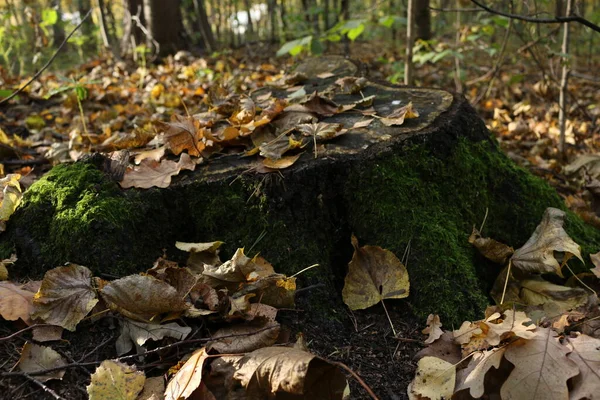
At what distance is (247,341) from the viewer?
5.25ft

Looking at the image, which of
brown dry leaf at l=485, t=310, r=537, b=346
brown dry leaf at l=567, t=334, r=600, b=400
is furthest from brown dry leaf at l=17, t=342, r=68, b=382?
brown dry leaf at l=567, t=334, r=600, b=400

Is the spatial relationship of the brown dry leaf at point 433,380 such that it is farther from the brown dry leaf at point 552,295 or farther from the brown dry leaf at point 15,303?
the brown dry leaf at point 15,303

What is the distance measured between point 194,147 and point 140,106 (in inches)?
114

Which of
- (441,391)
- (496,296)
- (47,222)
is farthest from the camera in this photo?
(496,296)

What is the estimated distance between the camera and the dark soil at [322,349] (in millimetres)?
1547

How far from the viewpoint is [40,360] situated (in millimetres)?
1565

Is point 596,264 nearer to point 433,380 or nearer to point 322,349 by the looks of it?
point 433,380

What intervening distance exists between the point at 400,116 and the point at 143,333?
1.51 metres

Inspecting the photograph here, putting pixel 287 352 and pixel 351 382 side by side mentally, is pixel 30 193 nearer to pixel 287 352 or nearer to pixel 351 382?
pixel 287 352

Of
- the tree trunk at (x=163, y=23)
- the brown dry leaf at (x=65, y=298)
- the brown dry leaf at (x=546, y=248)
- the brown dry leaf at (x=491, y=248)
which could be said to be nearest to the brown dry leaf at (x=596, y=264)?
the brown dry leaf at (x=546, y=248)

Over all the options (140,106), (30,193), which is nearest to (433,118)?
(30,193)

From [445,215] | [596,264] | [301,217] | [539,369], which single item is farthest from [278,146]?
[596,264]

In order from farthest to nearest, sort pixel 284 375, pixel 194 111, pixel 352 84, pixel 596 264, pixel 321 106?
pixel 194 111
pixel 352 84
pixel 321 106
pixel 596 264
pixel 284 375

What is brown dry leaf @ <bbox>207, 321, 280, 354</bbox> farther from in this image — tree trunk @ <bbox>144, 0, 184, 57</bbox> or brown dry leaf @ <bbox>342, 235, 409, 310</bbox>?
tree trunk @ <bbox>144, 0, 184, 57</bbox>
